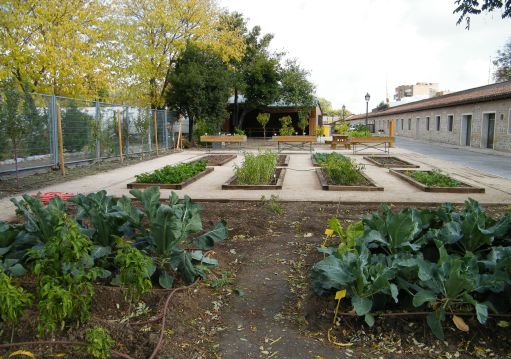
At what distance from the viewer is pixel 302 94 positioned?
3534 centimetres

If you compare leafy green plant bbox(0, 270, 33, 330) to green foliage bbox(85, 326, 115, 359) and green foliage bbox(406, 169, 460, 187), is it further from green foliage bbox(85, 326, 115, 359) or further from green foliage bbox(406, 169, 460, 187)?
green foliage bbox(406, 169, 460, 187)

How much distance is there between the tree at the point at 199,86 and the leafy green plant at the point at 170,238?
20.4m

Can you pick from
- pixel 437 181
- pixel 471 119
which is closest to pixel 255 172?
pixel 437 181

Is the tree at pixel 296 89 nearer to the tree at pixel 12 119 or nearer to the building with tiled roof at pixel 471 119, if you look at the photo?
→ the building with tiled roof at pixel 471 119

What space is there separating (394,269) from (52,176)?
10630 millimetres

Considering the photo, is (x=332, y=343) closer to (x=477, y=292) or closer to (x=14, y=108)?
(x=477, y=292)

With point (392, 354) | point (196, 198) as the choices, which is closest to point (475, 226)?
point (392, 354)

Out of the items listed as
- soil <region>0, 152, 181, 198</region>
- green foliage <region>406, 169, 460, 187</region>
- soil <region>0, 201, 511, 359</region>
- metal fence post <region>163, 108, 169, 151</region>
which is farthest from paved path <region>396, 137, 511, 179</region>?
metal fence post <region>163, 108, 169, 151</region>

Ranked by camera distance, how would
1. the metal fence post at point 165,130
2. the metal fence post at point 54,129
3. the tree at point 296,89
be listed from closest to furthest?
the metal fence post at point 54,129, the metal fence post at point 165,130, the tree at point 296,89

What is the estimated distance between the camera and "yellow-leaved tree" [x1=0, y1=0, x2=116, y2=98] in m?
17.1

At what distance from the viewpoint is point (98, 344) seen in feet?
7.84

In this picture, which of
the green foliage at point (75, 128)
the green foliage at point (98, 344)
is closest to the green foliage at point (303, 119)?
the green foliage at point (75, 128)

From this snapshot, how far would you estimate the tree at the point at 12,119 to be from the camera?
32.6 ft

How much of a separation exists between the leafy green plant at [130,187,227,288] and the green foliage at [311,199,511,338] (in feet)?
3.29
